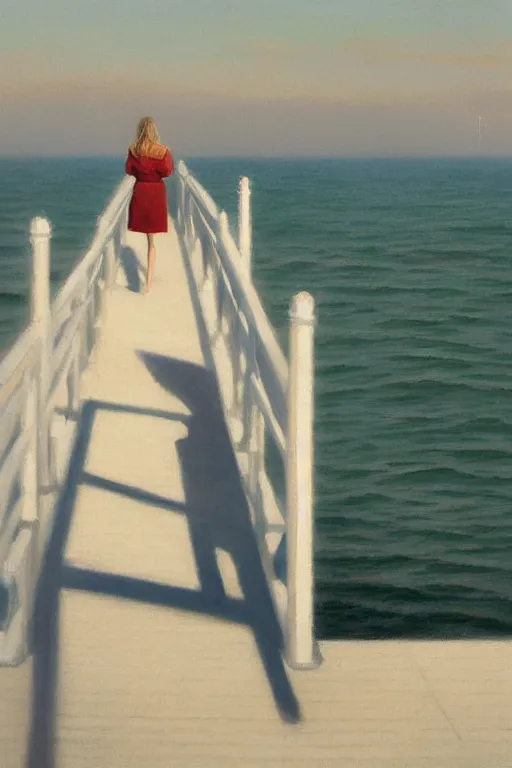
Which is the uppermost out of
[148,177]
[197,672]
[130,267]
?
[148,177]

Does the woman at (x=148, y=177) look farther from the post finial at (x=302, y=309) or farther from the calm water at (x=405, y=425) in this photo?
the post finial at (x=302, y=309)

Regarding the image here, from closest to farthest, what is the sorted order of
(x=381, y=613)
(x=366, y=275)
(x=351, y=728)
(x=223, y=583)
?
(x=351, y=728) → (x=223, y=583) → (x=381, y=613) → (x=366, y=275)

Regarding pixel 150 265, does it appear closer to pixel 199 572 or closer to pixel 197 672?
pixel 199 572

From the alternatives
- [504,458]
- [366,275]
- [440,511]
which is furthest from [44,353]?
[366,275]

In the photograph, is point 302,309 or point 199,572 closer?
point 302,309

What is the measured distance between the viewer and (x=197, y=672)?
18.2 feet

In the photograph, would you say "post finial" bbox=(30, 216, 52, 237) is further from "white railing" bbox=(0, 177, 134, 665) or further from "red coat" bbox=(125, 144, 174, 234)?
"red coat" bbox=(125, 144, 174, 234)

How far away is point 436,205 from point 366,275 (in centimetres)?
6050

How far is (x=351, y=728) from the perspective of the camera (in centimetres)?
510

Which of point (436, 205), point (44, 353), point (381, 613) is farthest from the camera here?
point (436, 205)

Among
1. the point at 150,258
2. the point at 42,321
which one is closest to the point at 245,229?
the point at 150,258

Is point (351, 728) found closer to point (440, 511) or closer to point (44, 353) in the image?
point (44, 353)

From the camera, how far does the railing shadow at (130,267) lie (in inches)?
615

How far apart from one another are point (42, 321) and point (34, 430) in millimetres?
785
